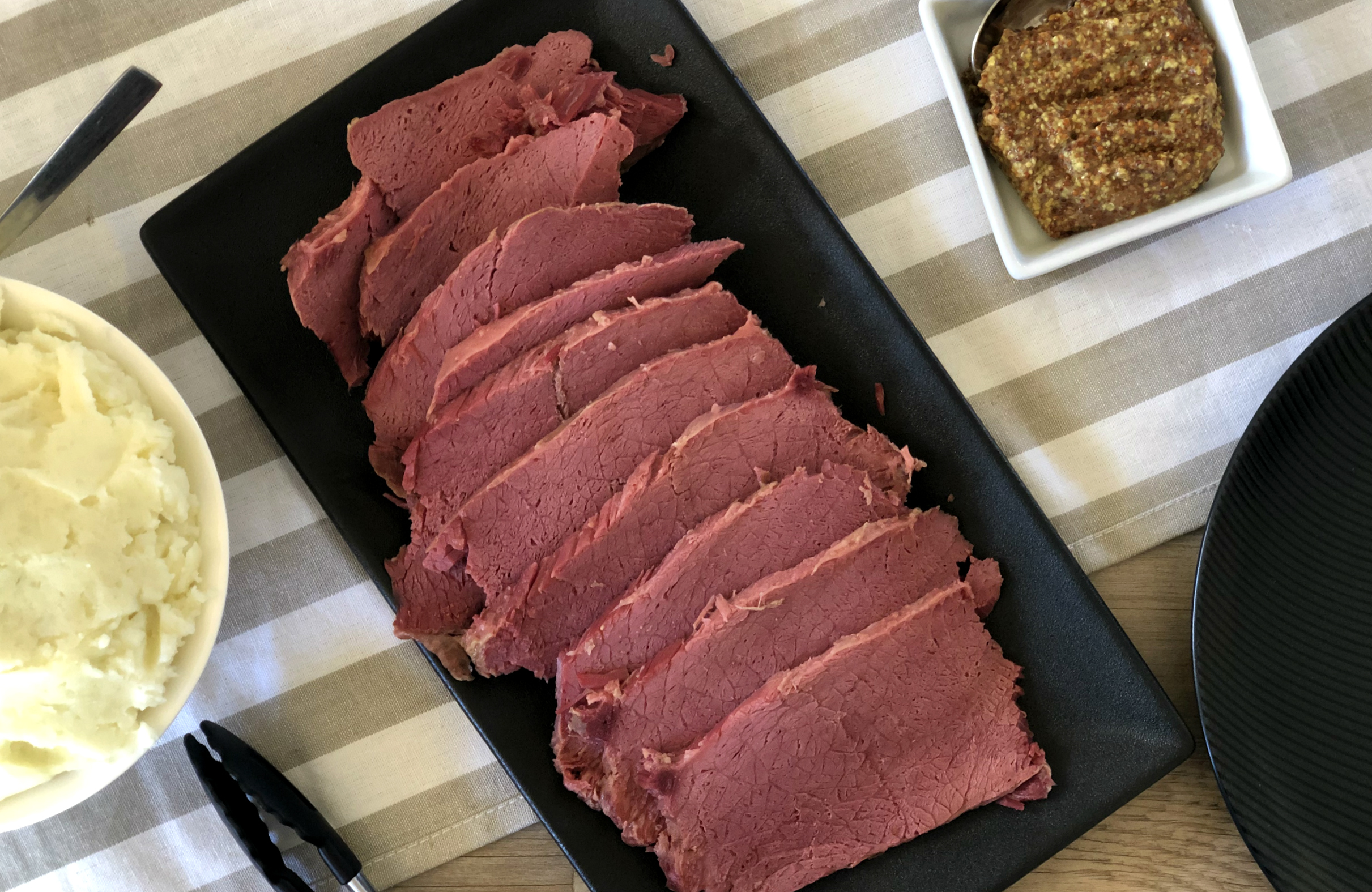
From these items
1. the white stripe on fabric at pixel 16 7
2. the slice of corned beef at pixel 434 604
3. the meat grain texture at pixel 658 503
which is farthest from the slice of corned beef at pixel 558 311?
the white stripe on fabric at pixel 16 7

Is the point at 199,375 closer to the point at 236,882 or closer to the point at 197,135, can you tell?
the point at 197,135

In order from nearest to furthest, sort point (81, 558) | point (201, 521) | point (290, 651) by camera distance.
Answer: point (81, 558) < point (201, 521) < point (290, 651)

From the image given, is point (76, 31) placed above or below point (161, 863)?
above

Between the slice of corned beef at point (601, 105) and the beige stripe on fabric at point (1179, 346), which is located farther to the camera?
the beige stripe on fabric at point (1179, 346)

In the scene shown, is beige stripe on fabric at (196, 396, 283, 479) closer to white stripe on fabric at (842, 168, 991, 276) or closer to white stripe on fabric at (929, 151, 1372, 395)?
white stripe on fabric at (842, 168, 991, 276)

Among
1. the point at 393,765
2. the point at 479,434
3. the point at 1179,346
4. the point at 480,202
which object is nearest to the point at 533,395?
the point at 479,434

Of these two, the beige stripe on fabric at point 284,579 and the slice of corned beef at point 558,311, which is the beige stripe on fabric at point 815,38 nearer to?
the slice of corned beef at point 558,311

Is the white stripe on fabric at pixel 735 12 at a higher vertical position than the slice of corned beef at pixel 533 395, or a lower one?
higher
